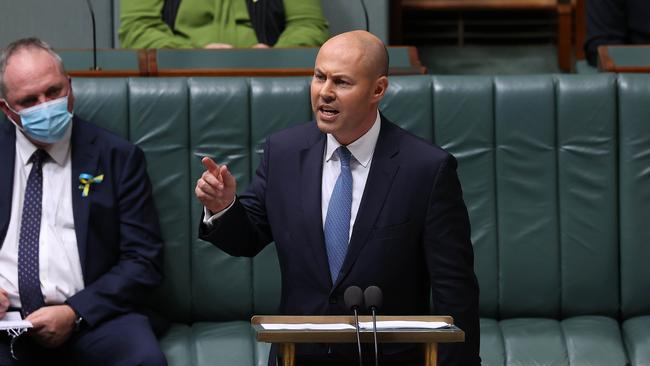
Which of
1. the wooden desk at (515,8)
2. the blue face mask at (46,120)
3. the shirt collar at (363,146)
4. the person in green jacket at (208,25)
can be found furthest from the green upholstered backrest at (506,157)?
the wooden desk at (515,8)

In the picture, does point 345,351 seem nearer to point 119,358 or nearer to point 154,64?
point 119,358

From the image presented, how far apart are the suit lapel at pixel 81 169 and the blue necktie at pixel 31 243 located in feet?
0.28

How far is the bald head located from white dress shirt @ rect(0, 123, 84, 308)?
84 cm

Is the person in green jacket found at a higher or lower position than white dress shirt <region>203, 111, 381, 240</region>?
higher

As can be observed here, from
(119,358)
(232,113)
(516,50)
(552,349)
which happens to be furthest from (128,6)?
(516,50)

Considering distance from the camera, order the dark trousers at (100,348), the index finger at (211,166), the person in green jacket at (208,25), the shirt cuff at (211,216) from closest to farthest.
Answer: the index finger at (211,166) < the shirt cuff at (211,216) < the dark trousers at (100,348) < the person in green jacket at (208,25)

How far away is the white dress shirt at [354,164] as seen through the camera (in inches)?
115

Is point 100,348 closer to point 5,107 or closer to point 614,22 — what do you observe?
point 5,107

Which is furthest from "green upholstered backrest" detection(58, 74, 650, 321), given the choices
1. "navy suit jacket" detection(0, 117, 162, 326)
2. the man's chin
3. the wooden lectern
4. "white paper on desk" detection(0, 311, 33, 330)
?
the wooden lectern

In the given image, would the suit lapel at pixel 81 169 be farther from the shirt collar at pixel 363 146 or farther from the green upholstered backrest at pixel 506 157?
the shirt collar at pixel 363 146

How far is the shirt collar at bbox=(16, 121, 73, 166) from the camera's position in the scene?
10.9 ft

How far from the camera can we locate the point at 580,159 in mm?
3547

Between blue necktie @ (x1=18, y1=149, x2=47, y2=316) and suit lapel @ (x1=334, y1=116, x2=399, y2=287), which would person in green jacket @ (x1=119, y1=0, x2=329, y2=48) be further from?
suit lapel @ (x1=334, y1=116, x2=399, y2=287)

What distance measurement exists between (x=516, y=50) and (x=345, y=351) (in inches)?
146
